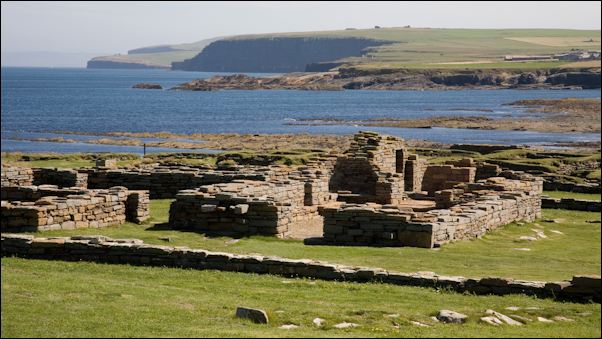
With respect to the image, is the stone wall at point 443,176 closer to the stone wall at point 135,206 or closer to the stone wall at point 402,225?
the stone wall at point 402,225

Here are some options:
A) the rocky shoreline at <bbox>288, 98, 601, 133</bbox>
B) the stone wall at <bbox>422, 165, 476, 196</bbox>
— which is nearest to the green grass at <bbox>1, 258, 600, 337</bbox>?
the stone wall at <bbox>422, 165, 476, 196</bbox>

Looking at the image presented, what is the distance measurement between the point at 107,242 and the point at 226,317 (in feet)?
21.4

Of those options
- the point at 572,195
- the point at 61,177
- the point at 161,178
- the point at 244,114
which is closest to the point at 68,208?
the point at 161,178

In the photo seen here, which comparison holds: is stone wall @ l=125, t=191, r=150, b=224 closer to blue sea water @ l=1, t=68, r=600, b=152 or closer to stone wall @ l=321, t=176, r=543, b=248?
stone wall @ l=321, t=176, r=543, b=248

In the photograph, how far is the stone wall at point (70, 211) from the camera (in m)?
22.7

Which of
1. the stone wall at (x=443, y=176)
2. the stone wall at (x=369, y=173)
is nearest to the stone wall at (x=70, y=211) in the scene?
the stone wall at (x=369, y=173)

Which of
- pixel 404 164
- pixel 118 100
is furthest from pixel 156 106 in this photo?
pixel 404 164

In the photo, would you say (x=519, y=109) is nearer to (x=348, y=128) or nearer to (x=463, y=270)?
(x=348, y=128)

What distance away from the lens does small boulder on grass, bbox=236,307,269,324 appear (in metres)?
13.7

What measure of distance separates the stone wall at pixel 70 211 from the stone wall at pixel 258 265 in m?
2.69

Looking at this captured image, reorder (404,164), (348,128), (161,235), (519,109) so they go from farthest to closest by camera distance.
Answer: (519,109)
(348,128)
(404,164)
(161,235)

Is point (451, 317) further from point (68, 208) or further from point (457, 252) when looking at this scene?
point (68, 208)

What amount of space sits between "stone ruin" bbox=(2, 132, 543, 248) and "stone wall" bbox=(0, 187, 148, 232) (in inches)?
1.0

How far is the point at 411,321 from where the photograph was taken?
14.3 m
